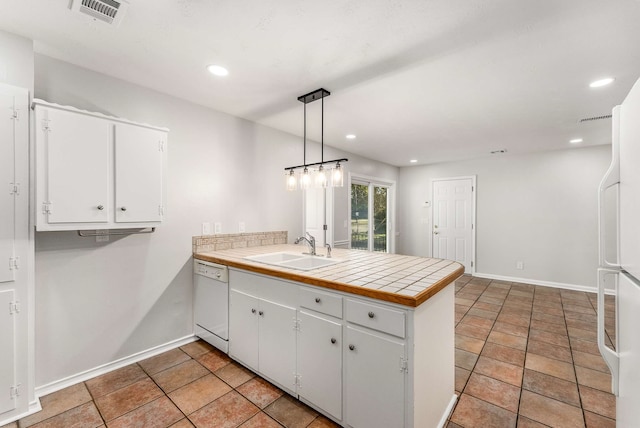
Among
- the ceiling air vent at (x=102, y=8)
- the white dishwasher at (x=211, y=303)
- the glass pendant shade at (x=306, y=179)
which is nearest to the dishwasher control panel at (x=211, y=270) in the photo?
the white dishwasher at (x=211, y=303)

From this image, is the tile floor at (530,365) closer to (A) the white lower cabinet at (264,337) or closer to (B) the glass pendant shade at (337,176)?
(A) the white lower cabinet at (264,337)

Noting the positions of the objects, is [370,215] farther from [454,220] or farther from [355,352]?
[355,352]

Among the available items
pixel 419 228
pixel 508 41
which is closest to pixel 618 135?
pixel 508 41

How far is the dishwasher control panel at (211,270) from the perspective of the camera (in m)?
2.48

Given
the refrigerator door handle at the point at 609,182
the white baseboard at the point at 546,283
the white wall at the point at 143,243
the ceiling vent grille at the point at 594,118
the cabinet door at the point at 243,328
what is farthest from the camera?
the white baseboard at the point at 546,283

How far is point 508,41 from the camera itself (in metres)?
1.82

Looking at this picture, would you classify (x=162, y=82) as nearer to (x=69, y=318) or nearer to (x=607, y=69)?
(x=69, y=318)

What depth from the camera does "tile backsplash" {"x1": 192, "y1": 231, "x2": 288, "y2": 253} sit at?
289cm

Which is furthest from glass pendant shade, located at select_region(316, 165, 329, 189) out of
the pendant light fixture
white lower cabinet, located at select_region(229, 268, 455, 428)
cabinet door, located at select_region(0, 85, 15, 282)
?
cabinet door, located at select_region(0, 85, 15, 282)

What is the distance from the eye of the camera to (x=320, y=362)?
1770mm

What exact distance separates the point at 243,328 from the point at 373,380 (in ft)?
3.95

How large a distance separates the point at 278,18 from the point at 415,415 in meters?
2.23

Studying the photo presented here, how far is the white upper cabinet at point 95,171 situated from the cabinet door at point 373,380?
185 centimetres

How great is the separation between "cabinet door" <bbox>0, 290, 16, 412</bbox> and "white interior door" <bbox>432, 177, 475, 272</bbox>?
19.9 feet
